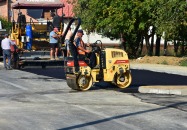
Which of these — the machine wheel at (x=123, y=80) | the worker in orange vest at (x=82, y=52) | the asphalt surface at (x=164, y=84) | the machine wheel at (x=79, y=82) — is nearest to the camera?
the asphalt surface at (x=164, y=84)

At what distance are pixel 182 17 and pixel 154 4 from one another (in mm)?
2168

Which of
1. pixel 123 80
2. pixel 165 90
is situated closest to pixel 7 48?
pixel 123 80

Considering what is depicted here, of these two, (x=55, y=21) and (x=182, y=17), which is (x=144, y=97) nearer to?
(x=55, y=21)

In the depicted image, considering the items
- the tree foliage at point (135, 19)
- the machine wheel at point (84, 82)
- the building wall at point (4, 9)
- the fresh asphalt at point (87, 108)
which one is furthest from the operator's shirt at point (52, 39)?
the building wall at point (4, 9)

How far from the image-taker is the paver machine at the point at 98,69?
15695 millimetres

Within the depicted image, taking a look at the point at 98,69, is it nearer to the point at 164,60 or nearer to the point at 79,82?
the point at 79,82

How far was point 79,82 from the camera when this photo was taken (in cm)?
1569

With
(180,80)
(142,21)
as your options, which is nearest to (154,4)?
(142,21)

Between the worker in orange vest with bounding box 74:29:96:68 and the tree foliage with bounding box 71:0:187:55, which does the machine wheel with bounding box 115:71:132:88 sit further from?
the tree foliage with bounding box 71:0:187:55

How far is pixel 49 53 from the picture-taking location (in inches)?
909

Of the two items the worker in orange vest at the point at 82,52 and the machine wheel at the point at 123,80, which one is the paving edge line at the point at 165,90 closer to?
the machine wheel at the point at 123,80

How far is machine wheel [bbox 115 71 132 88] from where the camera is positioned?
1638 centimetres

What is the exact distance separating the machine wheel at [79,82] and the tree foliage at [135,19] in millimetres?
14710

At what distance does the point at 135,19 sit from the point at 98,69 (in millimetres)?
17532
